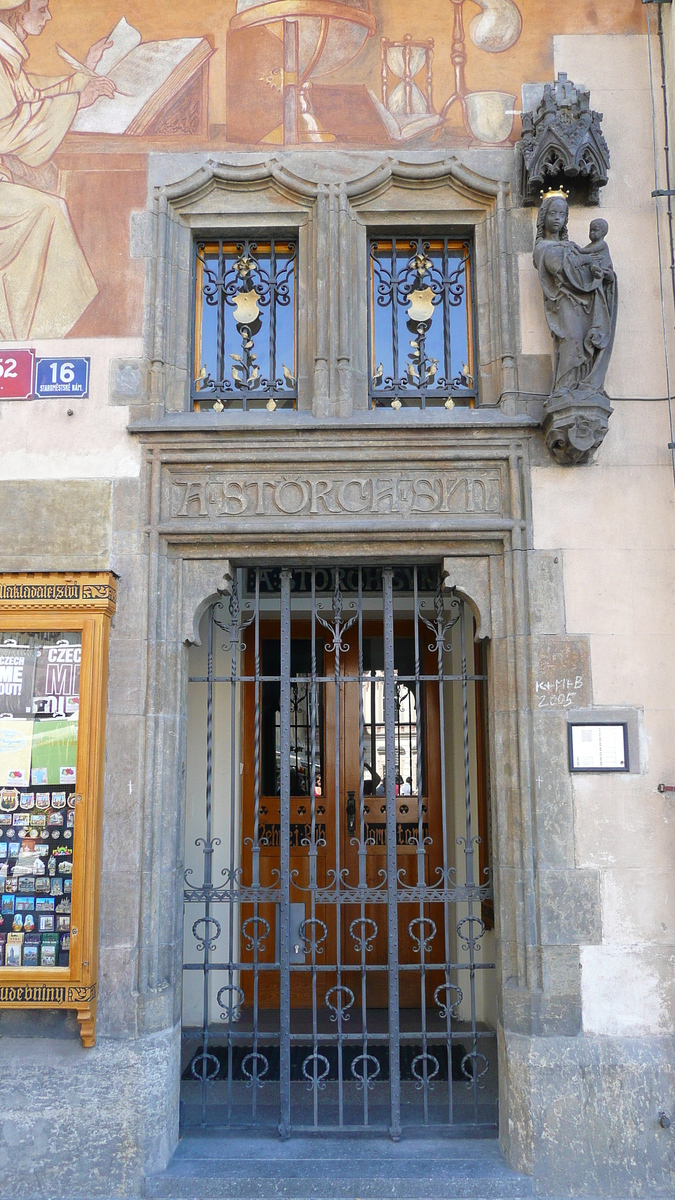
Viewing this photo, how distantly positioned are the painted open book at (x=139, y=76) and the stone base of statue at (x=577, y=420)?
3.15 m

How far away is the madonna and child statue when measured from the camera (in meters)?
5.03

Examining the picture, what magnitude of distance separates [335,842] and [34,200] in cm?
474

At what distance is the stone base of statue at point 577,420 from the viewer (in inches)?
197

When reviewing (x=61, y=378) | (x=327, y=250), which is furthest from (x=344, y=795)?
(x=327, y=250)

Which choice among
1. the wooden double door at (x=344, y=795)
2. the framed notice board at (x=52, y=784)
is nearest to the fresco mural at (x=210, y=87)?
the framed notice board at (x=52, y=784)

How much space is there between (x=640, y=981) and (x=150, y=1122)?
9.06 ft

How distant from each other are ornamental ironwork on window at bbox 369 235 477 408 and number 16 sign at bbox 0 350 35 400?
6.85 ft

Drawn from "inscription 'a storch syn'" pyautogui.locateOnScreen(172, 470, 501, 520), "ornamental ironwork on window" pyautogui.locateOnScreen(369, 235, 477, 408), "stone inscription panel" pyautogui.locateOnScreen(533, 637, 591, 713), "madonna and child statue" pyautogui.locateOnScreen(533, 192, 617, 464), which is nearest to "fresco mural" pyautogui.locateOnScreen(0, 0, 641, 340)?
"ornamental ironwork on window" pyautogui.locateOnScreen(369, 235, 477, 408)

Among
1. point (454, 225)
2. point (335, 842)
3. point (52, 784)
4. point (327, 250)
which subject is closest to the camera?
point (52, 784)

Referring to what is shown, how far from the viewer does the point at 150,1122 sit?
473 centimetres

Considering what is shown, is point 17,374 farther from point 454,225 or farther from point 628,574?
point 628,574

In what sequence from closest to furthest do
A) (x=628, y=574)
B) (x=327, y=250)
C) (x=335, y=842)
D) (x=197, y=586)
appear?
1. (x=628, y=574)
2. (x=197, y=586)
3. (x=327, y=250)
4. (x=335, y=842)

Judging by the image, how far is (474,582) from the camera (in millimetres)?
5242

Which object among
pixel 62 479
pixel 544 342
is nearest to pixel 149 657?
pixel 62 479
